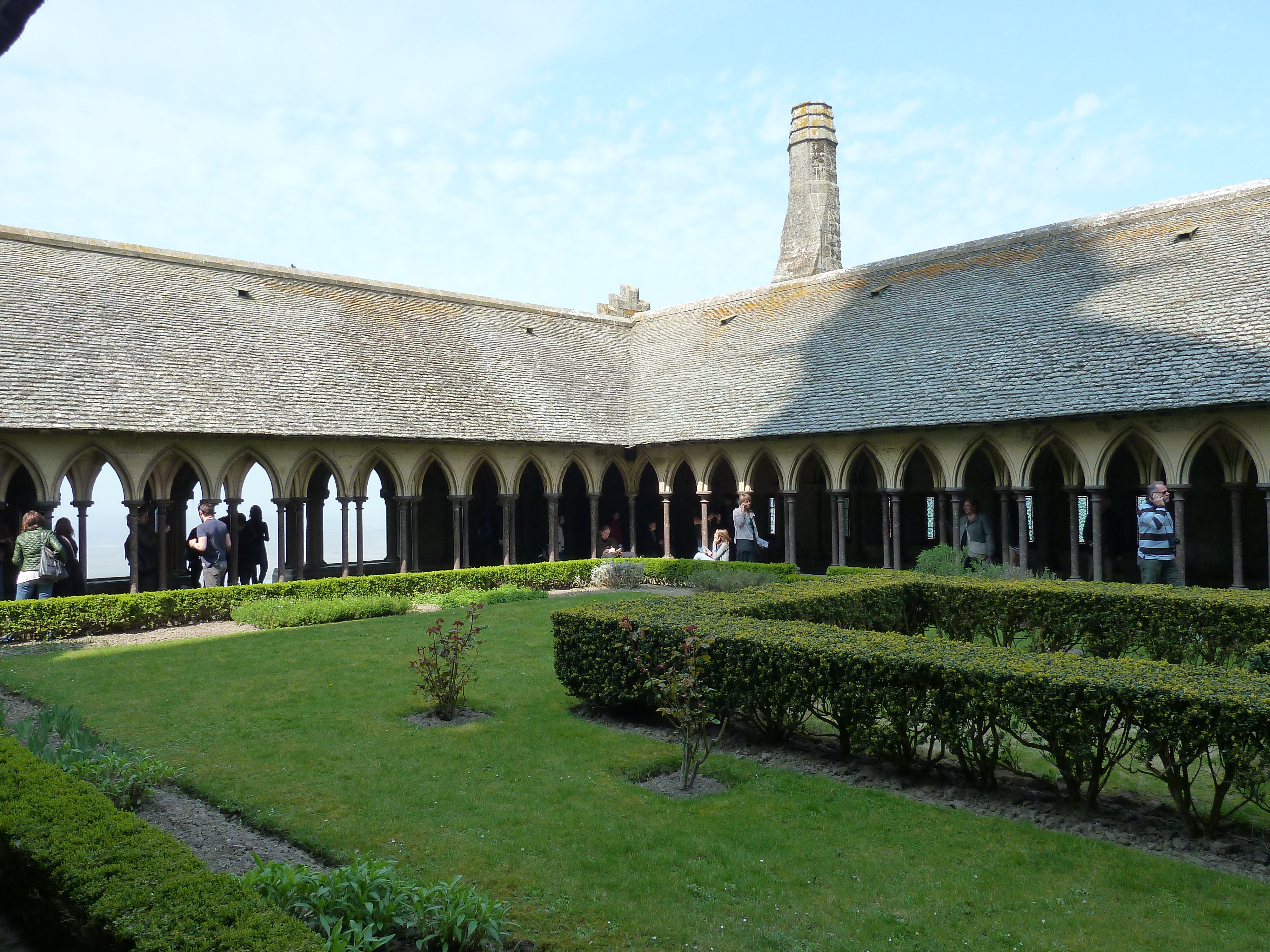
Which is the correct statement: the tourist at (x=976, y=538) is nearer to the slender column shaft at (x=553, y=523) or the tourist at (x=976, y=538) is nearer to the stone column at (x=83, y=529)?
the slender column shaft at (x=553, y=523)

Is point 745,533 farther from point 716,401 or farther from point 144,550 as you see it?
point 144,550

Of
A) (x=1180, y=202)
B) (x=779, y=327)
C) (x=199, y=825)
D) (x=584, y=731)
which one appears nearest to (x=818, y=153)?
(x=779, y=327)

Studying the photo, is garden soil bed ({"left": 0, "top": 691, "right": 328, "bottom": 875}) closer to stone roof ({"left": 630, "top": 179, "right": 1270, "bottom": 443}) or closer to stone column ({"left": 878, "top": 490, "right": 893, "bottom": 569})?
stone roof ({"left": 630, "top": 179, "right": 1270, "bottom": 443})

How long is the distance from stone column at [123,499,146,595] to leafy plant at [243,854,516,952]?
1308cm

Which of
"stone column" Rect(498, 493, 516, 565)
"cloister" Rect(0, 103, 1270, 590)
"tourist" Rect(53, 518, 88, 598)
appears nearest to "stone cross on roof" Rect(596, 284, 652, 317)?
"cloister" Rect(0, 103, 1270, 590)

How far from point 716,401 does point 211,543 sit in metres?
11.1

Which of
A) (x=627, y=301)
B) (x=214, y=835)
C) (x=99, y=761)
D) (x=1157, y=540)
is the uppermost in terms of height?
(x=627, y=301)

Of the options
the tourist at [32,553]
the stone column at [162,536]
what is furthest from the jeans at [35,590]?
the stone column at [162,536]

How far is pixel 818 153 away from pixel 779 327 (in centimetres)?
1063

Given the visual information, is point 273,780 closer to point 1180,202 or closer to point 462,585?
point 462,585

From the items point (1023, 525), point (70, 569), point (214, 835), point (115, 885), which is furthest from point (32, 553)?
point (1023, 525)

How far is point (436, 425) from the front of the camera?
61.0 ft

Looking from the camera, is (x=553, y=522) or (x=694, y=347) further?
(x=694, y=347)

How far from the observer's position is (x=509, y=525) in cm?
2011
